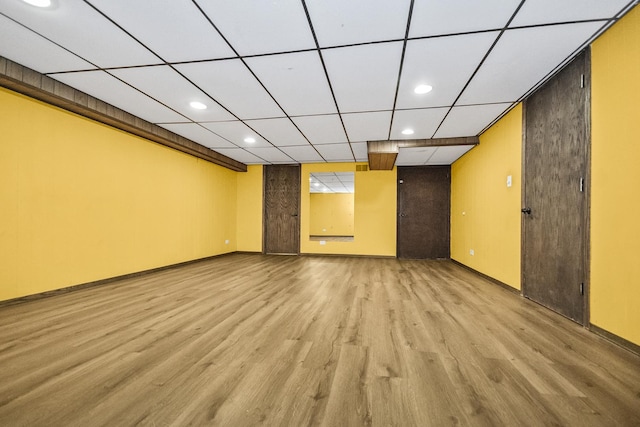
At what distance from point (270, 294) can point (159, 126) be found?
355cm

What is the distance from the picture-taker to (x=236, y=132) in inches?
190

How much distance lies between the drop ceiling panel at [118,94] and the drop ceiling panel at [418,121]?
3458 millimetres

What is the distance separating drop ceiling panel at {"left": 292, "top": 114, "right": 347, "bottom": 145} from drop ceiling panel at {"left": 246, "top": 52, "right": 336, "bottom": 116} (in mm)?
315

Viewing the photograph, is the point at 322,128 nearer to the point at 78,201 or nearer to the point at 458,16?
the point at 458,16

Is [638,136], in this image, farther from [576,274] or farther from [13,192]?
[13,192]

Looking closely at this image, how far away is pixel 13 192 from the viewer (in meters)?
3.01

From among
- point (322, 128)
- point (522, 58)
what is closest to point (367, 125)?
point (322, 128)

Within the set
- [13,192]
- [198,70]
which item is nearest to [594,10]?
[198,70]

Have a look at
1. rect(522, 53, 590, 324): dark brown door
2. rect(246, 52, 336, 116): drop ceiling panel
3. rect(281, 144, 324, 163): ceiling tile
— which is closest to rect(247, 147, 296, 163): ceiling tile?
rect(281, 144, 324, 163): ceiling tile

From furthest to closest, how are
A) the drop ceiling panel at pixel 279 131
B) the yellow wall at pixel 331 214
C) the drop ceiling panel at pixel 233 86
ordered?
the yellow wall at pixel 331 214
the drop ceiling panel at pixel 279 131
the drop ceiling panel at pixel 233 86

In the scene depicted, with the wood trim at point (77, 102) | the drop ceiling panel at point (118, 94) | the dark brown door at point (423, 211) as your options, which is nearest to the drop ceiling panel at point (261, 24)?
the drop ceiling panel at point (118, 94)

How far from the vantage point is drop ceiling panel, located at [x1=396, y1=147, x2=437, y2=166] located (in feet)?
18.0

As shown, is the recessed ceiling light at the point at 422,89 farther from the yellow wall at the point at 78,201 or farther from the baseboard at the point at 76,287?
the baseboard at the point at 76,287

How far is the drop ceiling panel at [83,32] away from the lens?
→ 6.55 feet
